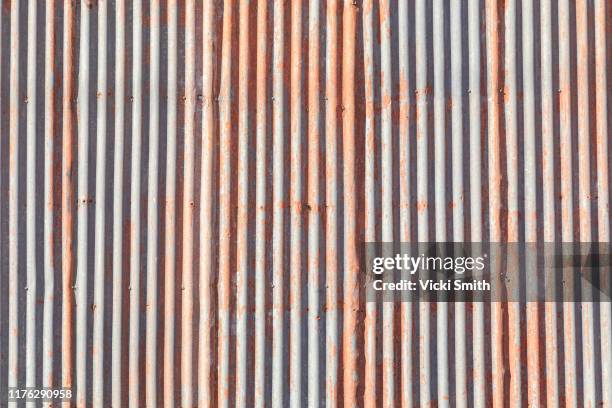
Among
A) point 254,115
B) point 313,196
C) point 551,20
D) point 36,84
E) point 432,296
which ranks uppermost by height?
point 551,20

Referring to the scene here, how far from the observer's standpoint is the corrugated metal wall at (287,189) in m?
3.82

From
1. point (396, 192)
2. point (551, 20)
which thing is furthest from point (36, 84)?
point (551, 20)

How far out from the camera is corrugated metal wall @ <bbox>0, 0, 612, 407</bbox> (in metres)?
3.82

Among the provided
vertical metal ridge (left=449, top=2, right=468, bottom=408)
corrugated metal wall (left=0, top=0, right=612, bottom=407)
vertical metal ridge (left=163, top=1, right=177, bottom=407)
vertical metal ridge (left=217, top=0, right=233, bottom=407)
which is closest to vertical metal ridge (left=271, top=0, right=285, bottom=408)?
corrugated metal wall (left=0, top=0, right=612, bottom=407)

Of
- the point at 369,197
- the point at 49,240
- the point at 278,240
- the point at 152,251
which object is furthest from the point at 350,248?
the point at 49,240

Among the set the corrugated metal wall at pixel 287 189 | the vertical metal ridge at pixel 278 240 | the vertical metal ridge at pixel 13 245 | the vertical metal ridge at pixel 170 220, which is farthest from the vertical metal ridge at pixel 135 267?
the vertical metal ridge at pixel 278 240

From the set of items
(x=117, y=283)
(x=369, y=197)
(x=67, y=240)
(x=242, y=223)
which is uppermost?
(x=369, y=197)

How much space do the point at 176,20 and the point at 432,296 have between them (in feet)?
9.91

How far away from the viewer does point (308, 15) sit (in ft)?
12.9

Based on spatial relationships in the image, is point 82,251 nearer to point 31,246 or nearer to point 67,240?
point 67,240

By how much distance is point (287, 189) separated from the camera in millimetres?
3865

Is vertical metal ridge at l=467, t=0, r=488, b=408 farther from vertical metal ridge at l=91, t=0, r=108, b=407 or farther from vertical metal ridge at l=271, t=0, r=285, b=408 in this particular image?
vertical metal ridge at l=91, t=0, r=108, b=407

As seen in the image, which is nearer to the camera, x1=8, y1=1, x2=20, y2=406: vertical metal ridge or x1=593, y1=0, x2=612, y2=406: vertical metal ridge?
x1=593, y1=0, x2=612, y2=406: vertical metal ridge

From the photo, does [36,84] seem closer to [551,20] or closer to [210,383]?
[210,383]
